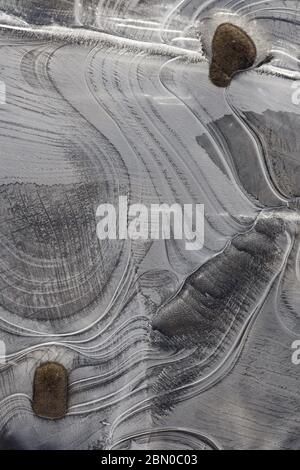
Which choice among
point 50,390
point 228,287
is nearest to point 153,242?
point 228,287

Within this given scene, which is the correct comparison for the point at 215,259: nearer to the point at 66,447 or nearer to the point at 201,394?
the point at 201,394

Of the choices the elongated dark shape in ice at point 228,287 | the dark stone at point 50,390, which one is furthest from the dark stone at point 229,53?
the dark stone at point 50,390

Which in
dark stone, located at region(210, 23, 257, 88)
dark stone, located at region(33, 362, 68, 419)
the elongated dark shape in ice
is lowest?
dark stone, located at region(33, 362, 68, 419)

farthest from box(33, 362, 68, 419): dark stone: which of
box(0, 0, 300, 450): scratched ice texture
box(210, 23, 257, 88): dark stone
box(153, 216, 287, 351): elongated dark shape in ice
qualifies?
box(210, 23, 257, 88): dark stone

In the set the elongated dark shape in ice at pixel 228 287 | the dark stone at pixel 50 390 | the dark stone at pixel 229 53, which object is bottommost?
the dark stone at pixel 50 390

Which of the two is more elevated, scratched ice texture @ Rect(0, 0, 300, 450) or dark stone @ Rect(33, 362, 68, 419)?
scratched ice texture @ Rect(0, 0, 300, 450)

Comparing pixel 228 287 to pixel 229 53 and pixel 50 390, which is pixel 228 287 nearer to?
pixel 50 390

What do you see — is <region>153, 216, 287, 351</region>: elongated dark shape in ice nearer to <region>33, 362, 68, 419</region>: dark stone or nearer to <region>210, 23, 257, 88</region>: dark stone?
<region>33, 362, 68, 419</region>: dark stone

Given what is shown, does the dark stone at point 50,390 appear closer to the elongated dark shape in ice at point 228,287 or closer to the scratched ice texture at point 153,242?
the scratched ice texture at point 153,242
